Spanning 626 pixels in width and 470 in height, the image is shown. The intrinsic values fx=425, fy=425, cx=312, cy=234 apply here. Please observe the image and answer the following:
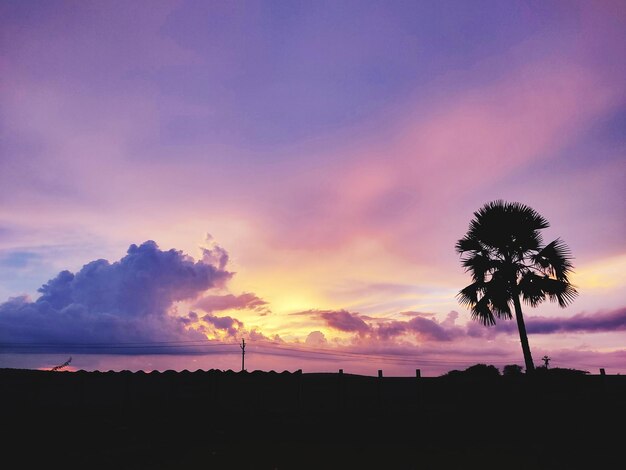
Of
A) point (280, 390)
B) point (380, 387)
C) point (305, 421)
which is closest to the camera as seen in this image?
point (305, 421)

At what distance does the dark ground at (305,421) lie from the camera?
10711 millimetres

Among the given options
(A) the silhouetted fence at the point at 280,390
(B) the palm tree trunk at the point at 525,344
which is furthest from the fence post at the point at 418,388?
(B) the palm tree trunk at the point at 525,344

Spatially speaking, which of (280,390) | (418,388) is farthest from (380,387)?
(280,390)

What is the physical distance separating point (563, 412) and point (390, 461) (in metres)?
9.43

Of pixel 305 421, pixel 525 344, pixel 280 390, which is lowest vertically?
Answer: pixel 305 421

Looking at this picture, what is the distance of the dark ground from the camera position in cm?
1071

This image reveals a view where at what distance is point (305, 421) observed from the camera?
17.0 meters

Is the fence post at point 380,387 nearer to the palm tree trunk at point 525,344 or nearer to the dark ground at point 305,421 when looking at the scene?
the dark ground at point 305,421

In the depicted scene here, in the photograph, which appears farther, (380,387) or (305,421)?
(380,387)

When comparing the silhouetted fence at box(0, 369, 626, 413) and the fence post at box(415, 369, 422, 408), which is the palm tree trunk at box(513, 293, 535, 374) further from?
the fence post at box(415, 369, 422, 408)

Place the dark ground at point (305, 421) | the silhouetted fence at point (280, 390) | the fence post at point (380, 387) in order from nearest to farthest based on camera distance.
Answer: the dark ground at point (305, 421) → the silhouetted fence at point (280, 390) → the fence post at point (380, 387)

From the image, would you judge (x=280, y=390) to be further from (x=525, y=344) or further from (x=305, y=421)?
(x=525, y=344)

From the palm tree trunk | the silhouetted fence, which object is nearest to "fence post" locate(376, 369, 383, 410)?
the silhouetted fence

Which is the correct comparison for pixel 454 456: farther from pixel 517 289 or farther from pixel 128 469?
pixel 517 289
